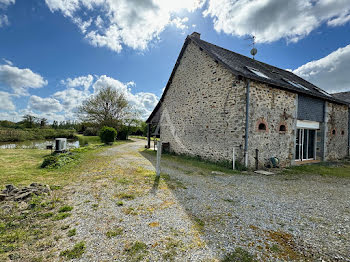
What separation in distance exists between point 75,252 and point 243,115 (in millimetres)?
6789

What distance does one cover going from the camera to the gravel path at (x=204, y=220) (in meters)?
2.08

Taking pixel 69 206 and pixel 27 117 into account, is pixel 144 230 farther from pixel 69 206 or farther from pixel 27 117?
pixel 27 117

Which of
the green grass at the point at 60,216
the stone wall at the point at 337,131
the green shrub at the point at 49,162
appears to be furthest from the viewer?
the stone wall at the point at 337,131

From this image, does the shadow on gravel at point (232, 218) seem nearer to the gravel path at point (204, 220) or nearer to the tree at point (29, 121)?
the gravel path at point (204, 220)

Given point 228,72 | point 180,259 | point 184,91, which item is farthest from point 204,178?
point 184,91

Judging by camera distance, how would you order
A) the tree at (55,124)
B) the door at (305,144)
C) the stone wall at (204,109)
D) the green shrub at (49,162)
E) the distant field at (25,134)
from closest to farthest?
the green shrub at (49,162)
the stone wall at (204,109)
the door at (305,144)
the distant field at (25,134)
the tree at (55,124)

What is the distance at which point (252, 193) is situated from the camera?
168 inches

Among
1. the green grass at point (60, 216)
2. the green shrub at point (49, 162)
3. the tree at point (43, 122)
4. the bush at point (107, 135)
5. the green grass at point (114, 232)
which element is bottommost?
the green grass at point (60, 216)

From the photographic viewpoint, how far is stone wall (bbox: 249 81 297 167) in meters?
7.12

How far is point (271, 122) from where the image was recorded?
25.1 ft

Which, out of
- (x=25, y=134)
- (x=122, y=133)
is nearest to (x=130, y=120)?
(x=122, y=133)

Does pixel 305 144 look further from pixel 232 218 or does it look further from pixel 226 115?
pixel 232 218

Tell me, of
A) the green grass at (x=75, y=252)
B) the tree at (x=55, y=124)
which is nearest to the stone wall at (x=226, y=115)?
the green grass at (x=75, y=252)

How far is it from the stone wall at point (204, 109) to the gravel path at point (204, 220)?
3066 mm
